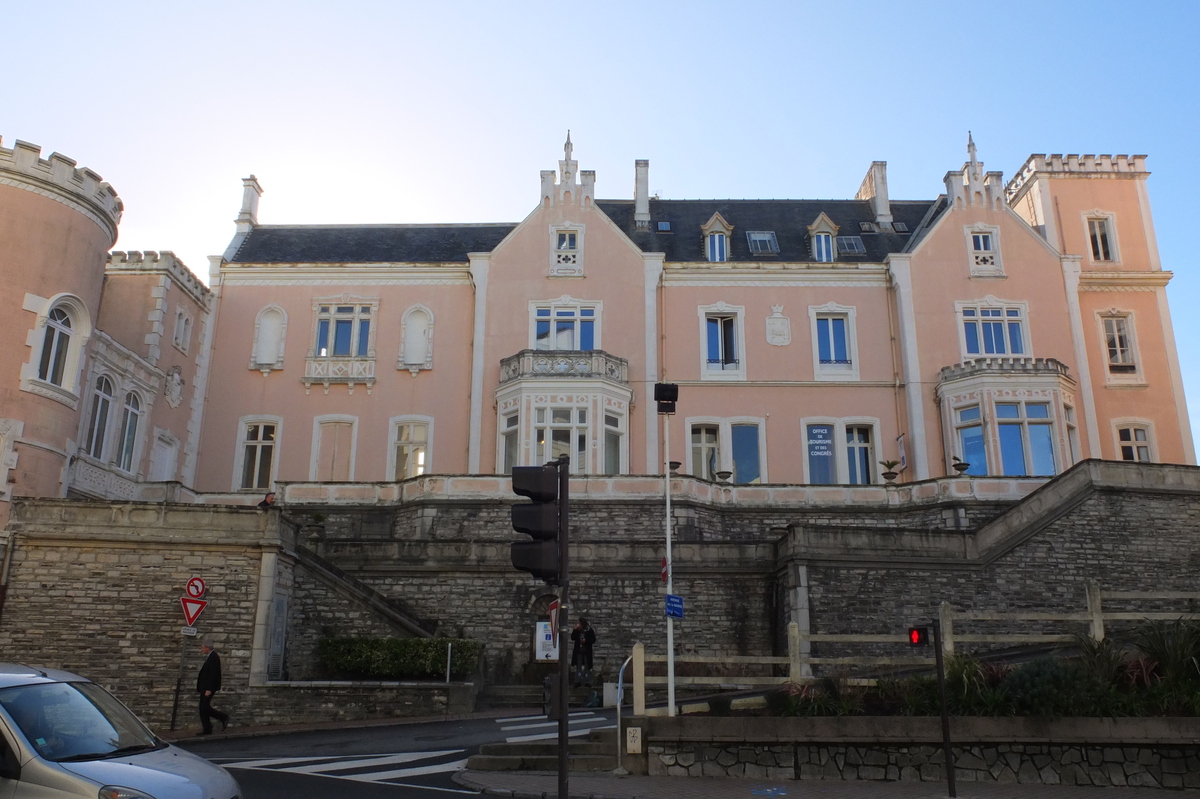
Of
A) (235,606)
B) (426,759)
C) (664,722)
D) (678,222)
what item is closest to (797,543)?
(664,722)

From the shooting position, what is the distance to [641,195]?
3547 cm

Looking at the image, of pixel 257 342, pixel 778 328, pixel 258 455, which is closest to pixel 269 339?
pixel 257 342

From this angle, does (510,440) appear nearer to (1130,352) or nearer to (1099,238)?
(1130,352)

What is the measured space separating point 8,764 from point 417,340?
2646cm

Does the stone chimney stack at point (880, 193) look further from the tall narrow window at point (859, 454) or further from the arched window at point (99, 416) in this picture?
the arched window at point (99, 416)

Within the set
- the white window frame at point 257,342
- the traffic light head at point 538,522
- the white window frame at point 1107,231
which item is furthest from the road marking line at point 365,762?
the white window frame at point 1107,231

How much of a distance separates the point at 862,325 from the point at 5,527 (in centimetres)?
2467

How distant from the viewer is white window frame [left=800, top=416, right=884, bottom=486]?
99.6 feet

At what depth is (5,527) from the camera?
712 inches

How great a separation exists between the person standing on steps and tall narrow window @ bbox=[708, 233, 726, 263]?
1774 cm

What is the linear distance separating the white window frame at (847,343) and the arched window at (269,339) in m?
17.5

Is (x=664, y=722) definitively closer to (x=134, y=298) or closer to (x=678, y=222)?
(x=134, y=298)

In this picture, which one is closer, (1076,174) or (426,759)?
(426,759)

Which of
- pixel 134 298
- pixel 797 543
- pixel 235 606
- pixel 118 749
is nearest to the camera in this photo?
pixel 118 749
